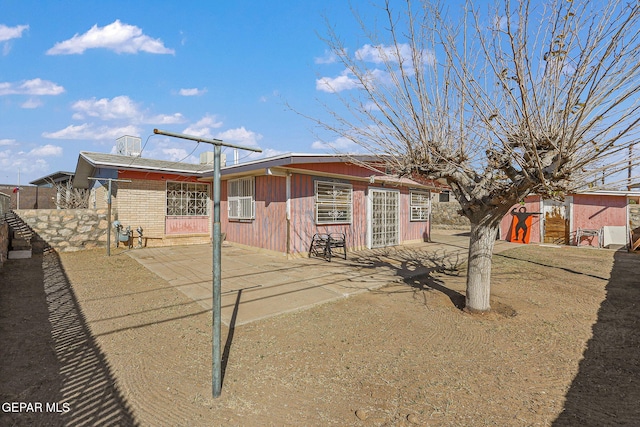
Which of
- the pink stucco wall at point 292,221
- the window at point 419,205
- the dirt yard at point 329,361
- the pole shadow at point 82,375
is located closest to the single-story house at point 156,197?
the pink stucco wall at point 292,221

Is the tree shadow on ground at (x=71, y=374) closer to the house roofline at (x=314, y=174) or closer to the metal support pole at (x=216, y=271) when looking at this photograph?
the metal support pole at (x=216, y=271)

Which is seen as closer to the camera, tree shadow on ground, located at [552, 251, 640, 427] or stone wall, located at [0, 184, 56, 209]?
tree shadow on ground, located at [552, 251, 640, 427]

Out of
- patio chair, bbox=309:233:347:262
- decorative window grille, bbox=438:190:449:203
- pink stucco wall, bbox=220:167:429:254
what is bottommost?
patio chair, bbox=309:233:347:262

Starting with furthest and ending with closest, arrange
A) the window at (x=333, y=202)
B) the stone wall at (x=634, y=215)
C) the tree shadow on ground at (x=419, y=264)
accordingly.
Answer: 1. the stone wall at (x=634, y=215)
2. the window at (x=333, y=202)
3. the tree shadow on ground at (x=419, y=264)

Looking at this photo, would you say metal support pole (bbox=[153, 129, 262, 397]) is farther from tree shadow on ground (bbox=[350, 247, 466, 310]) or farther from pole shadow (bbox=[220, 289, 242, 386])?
tree shadow on ground (bbox=[350, 247, 466, 310])

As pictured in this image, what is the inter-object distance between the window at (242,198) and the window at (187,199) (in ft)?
5.29

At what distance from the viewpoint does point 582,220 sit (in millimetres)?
13891

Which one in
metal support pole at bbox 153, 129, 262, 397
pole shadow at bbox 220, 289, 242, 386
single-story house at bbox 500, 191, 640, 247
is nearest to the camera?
metal support pole at bbox 153, 129, 262, 397

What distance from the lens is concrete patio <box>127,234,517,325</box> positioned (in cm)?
512

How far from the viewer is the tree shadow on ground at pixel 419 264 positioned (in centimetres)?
636

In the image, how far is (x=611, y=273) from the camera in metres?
7.88

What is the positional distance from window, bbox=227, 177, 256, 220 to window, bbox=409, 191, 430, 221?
6662 millimetres

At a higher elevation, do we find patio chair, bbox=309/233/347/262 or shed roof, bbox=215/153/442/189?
shed roof, bbox=215/153/442/189

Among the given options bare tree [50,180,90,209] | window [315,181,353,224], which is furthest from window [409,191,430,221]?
bare tree [50,180,90,209]
